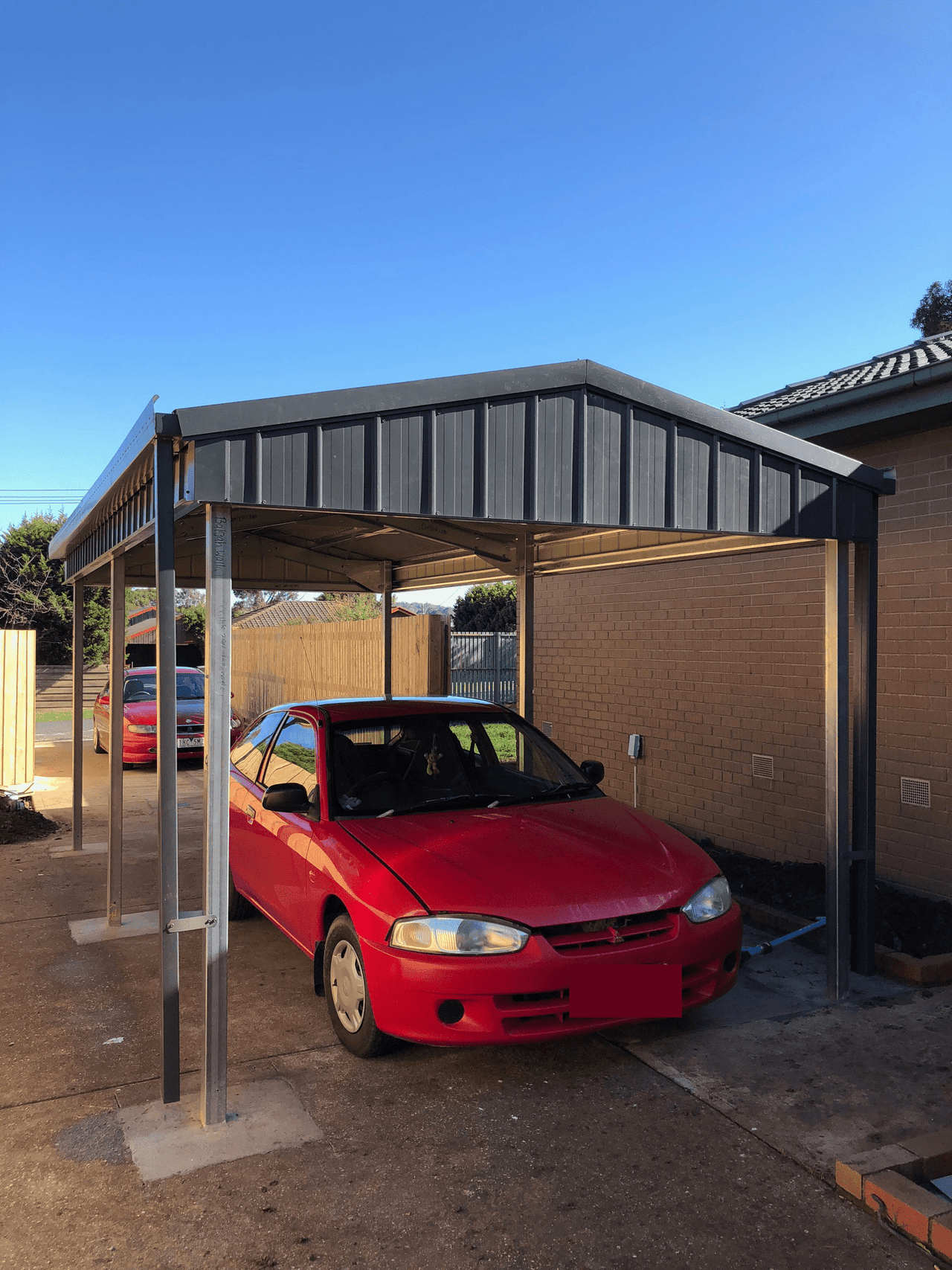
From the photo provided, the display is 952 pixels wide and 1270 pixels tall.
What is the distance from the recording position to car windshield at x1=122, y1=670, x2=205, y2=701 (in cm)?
1457

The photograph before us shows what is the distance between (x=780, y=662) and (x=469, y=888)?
4.54 meters

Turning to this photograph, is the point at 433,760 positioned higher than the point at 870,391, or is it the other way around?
the point at 870,391

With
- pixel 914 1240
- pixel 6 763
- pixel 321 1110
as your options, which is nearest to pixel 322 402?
pixel 321 1110

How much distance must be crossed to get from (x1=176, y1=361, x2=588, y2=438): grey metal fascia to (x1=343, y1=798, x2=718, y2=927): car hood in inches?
76.2

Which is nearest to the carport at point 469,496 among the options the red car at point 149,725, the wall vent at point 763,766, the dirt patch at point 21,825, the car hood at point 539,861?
the car hood at point 539,861

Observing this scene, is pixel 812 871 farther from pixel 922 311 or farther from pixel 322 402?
pixel 922 311

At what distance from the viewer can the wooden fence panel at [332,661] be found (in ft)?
40.3

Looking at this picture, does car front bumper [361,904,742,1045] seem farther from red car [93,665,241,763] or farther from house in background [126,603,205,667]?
house in background [126,603,205,667]

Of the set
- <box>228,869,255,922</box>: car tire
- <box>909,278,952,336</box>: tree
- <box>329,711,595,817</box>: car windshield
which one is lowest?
<box>228,869,255,922</box>: car tire

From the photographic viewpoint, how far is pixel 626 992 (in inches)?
148

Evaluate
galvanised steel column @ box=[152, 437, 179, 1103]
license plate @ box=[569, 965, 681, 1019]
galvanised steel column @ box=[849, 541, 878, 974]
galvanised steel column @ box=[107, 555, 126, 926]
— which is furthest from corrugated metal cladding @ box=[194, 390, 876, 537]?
galvanised steel column @ box=[107, 555, 126, 926]

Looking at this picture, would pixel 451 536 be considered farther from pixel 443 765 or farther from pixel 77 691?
pixel 77 691

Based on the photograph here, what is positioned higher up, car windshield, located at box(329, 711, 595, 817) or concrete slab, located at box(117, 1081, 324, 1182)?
car windshield, located at box(329, 711, 595, 817)

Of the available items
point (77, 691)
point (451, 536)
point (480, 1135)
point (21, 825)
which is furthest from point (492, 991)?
point (21, 825)
